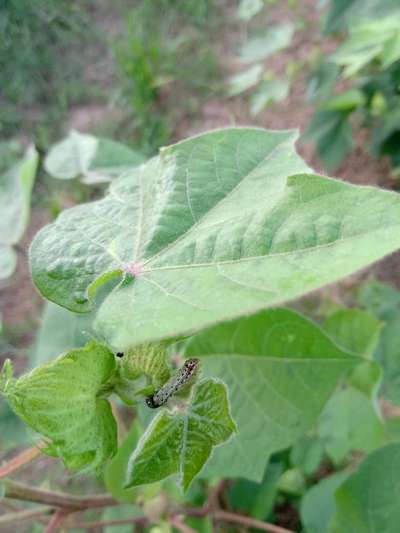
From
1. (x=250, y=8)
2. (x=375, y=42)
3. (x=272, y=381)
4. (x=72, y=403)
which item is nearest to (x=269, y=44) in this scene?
(x=250, y=8)

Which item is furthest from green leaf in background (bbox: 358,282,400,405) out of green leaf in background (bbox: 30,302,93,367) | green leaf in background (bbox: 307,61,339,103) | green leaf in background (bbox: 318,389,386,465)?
green leaf in background (bbox: 307,61,339,103)

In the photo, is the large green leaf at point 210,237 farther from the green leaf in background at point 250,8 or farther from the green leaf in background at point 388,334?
the green leaf in background at point 250,8

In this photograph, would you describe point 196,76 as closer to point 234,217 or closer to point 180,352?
point 180,352

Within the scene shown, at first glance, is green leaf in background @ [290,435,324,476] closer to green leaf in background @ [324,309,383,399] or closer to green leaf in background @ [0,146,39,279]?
green leaf in background @ [324,309,383,399]

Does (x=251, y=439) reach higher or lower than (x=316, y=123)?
lower

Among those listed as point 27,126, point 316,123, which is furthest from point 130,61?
point 316,123

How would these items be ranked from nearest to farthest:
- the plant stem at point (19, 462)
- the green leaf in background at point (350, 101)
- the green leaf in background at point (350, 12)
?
the plant stem at point (19, 462), the green leaf in background at point (350, 12), the green leaf in background at point (350, 101)

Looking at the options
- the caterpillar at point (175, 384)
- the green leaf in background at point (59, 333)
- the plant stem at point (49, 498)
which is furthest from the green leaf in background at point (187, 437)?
the green leaf in background at point (59, 333)
